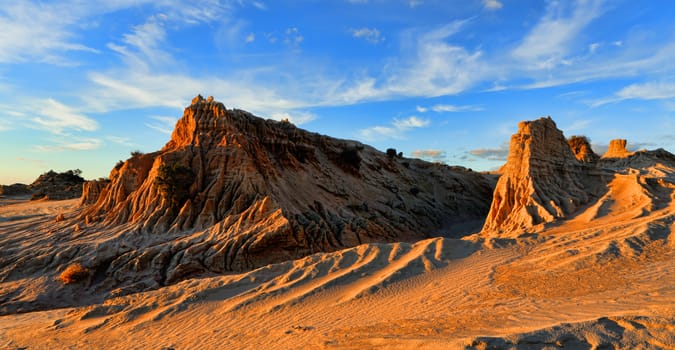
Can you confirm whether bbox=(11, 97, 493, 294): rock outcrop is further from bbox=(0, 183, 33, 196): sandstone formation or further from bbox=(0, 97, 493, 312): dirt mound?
bbox=(0, 183, 33, 196): sandstone formation

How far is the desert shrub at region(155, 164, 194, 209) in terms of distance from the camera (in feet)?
51.7

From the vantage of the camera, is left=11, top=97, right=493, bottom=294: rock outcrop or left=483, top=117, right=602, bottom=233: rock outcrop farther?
left=11, top=97, right=493, bottom=294: rock outcrop

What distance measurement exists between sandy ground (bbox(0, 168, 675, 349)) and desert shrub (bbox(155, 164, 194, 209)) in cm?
646

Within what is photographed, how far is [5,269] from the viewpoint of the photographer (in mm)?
12867

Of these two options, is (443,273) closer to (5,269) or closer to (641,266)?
(641,266)

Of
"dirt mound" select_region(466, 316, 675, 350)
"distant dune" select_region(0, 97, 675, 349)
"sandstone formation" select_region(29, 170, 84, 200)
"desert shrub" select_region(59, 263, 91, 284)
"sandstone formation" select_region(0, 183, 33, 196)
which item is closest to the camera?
"dirt mound" select_region(466, 316, 675, 350)

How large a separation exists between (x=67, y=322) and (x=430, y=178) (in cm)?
2258

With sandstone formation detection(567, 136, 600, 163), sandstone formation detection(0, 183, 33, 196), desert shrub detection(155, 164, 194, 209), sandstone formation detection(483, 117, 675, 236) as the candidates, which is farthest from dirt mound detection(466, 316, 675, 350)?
sandstone formation detection(0, 183, 33, 196)

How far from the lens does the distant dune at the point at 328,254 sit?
6.54m

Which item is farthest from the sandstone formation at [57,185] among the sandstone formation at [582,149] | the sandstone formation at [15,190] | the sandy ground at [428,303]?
the sandstone formation at [582,149]

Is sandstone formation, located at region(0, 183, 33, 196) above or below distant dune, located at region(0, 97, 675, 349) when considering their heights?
above

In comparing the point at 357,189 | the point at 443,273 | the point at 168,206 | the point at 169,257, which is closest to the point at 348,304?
the point at 443,273

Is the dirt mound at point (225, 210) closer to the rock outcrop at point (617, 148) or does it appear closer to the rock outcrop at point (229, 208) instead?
the rock outcrop at point (229, 208)

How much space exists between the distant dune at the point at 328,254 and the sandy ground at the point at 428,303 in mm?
42
